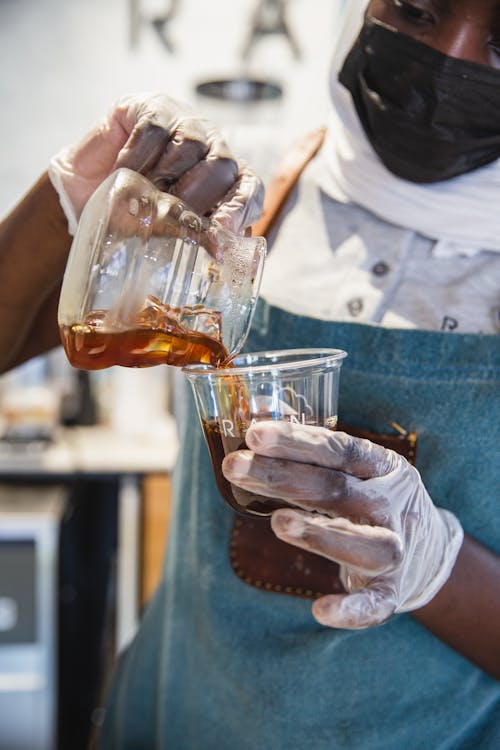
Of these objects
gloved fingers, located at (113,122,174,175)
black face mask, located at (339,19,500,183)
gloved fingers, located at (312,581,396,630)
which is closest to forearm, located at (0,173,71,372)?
gloved fingers, located at (113,122,174,175)

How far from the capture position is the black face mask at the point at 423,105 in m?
1.06

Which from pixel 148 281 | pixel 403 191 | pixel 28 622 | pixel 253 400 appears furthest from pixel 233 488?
pixel 28 622

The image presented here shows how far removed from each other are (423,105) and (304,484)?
661 mm

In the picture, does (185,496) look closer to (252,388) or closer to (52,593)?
(252,388)

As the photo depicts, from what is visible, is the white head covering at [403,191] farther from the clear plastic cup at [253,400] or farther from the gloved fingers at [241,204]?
the clear plastic cup at [253,400]

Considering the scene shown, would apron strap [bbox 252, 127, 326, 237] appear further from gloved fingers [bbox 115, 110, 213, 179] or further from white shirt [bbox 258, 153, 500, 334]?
gloved fingers [bbox 115, 110, 213, 179]

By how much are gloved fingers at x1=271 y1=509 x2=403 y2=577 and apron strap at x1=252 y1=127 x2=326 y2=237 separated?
2.14 ft

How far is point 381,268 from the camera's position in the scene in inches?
46.4

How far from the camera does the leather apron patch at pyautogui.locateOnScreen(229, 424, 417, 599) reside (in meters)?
1.06

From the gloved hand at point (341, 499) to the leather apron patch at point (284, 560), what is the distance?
0.27 metres

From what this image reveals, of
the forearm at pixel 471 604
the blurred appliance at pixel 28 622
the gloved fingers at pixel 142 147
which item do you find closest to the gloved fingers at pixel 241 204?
the gloved fingers at pixel 142 147

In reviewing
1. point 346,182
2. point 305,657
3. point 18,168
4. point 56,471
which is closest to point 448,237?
point 346,182

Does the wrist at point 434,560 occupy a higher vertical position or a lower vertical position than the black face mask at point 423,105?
lower

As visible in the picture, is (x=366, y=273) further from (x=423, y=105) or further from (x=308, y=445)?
(x=308, y=445)
